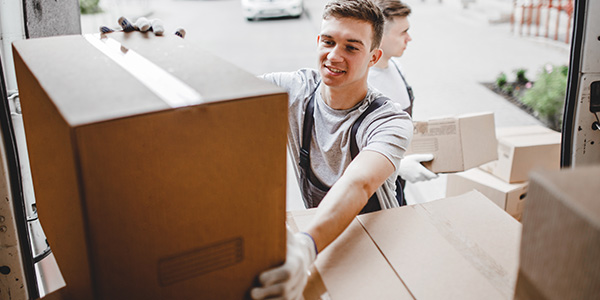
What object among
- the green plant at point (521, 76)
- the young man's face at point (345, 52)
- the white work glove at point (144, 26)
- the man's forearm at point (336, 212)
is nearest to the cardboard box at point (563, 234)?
the man's forearm at point (336, 212)

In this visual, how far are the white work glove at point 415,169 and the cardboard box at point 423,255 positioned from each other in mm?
1311

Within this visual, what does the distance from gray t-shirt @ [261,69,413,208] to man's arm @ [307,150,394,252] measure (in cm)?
6

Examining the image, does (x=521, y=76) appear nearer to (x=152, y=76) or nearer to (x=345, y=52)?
(x=345, y=52)

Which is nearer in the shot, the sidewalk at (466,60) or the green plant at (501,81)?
the sidewalk at (466,60)

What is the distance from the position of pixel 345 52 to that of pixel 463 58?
305 inches

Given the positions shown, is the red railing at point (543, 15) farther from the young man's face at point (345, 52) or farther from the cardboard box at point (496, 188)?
the young man's face at point (345, 52)

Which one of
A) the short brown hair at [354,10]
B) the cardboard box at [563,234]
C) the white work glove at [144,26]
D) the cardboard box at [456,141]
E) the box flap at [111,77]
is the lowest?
the cardboard box at [456,141]

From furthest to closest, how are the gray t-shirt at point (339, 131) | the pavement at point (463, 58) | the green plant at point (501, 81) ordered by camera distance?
1. the green plant at point (501, 81)
2. the pavement at point (463, 58)
3. the gray t-shirt at point (339, 131)

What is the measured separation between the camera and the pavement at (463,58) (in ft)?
20.0

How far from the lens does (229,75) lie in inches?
36.9

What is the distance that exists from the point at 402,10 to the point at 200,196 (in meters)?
2.58

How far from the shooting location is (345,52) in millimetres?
1988

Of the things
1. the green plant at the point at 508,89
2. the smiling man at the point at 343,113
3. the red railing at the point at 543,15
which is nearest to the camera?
the smiling man at the point at 343,113

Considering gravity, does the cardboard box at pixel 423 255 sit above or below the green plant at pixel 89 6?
below
